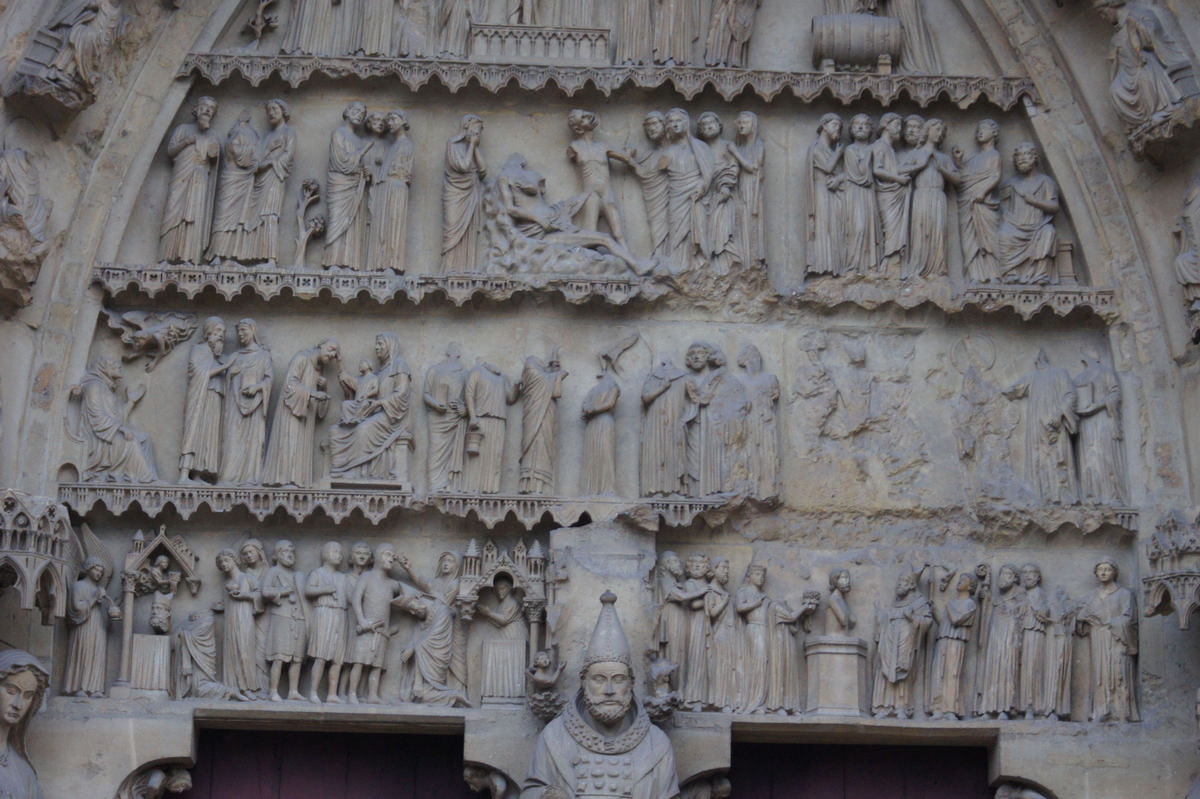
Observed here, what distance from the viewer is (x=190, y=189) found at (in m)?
13.8

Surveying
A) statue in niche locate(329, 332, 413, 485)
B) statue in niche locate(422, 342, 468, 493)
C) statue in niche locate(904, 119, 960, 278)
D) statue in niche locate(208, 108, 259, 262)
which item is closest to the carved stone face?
statue in niche locate(329, 332, 413, 485)

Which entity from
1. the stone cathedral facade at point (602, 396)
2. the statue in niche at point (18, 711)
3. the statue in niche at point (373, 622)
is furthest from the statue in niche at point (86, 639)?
the statue in niche at point (373, 622)

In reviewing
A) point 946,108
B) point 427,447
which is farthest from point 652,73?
point 427,447

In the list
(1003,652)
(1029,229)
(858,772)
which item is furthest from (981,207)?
(858,772)

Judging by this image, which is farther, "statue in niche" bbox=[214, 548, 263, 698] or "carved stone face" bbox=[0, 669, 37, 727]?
"statue in niche" bbox=[214, 548, 263, 698]

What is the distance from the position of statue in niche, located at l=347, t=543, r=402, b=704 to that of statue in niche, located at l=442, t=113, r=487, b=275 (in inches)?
79.7

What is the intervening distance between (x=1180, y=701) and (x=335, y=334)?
599 cm

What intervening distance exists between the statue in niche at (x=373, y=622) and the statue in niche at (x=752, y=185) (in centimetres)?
315

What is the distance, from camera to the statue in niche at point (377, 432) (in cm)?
1340

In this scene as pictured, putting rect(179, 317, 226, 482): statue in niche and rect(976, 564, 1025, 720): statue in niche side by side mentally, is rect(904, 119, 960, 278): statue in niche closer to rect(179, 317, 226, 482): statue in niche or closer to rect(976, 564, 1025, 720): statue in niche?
rect(976, 564, 1025, 720): statue in niche

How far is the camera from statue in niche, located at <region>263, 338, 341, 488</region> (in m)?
13.3

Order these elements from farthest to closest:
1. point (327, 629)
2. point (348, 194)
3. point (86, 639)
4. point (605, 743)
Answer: point (348, 194) → point (327, 629) → point (86, 639) → point (605, 743)

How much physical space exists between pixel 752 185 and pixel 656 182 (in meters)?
0.65

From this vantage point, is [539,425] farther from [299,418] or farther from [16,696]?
[16,696]
